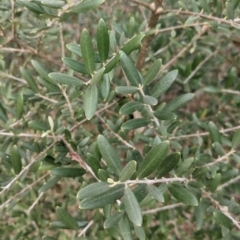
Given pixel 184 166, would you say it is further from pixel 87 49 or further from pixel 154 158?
pixel 87 49

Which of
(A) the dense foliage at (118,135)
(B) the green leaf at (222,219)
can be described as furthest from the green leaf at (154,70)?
(B) the green leaf at (222,219)

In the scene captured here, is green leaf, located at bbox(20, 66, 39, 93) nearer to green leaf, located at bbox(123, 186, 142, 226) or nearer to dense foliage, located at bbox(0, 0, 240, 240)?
dense foliage, located at bbox(0, 0, 240, 240)

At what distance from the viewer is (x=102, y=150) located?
862 millimetres

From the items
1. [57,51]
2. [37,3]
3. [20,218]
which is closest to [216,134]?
[37,3]

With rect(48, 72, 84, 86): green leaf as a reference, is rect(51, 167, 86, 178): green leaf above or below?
below

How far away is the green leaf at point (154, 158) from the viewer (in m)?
0.81

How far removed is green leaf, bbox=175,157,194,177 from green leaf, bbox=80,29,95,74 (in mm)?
322

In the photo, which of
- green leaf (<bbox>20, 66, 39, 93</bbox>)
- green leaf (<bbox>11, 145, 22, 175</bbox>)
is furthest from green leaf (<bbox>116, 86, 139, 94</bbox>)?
green leaf (<bbox>20, 66, 39, 93</bbox>)

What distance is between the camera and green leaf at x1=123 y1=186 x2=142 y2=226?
0.79m

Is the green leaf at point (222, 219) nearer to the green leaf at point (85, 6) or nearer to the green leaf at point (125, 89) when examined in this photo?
the green leaf at point (125, 89)

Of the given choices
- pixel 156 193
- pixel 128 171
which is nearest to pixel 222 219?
pixel 156 193

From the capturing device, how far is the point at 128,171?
0.77m

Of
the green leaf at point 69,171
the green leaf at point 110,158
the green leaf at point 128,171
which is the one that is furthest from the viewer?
the green leaf at point 69,171

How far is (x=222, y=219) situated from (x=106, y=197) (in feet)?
1.24
